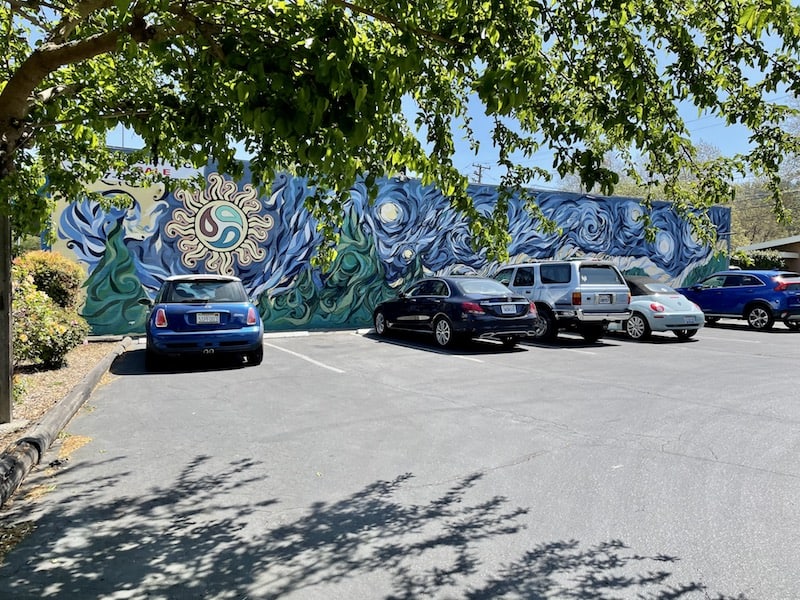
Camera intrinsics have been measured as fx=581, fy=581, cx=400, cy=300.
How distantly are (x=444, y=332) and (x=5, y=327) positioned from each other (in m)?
8.00

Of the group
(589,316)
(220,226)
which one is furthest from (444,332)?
(220,226)

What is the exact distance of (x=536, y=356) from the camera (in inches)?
444

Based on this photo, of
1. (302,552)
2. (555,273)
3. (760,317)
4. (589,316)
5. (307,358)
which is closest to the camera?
(302,552)

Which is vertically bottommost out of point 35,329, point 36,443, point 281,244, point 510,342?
point 36,443

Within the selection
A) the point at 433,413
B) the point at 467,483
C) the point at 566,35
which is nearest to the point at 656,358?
the point at 433,413

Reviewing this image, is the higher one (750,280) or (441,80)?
(441,80)

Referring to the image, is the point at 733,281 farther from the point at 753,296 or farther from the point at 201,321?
the point at 201,321

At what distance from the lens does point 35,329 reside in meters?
8.39

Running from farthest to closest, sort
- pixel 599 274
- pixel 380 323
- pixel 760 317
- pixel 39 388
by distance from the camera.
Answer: pixel 760 317 → pixel 380 323 → pixel 599 274 → pixel 39 388

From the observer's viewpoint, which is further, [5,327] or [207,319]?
[207,319]

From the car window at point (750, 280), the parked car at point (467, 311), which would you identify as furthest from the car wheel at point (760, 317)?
the parked car at point (467, 311)

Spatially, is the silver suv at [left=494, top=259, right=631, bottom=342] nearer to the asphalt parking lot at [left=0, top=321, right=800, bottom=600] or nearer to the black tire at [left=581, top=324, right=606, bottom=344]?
the black tire at [left=581, top=324, right=606, bottom=344]

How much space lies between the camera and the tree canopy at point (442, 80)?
305cm

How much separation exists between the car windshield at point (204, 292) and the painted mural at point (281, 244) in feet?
9.61
